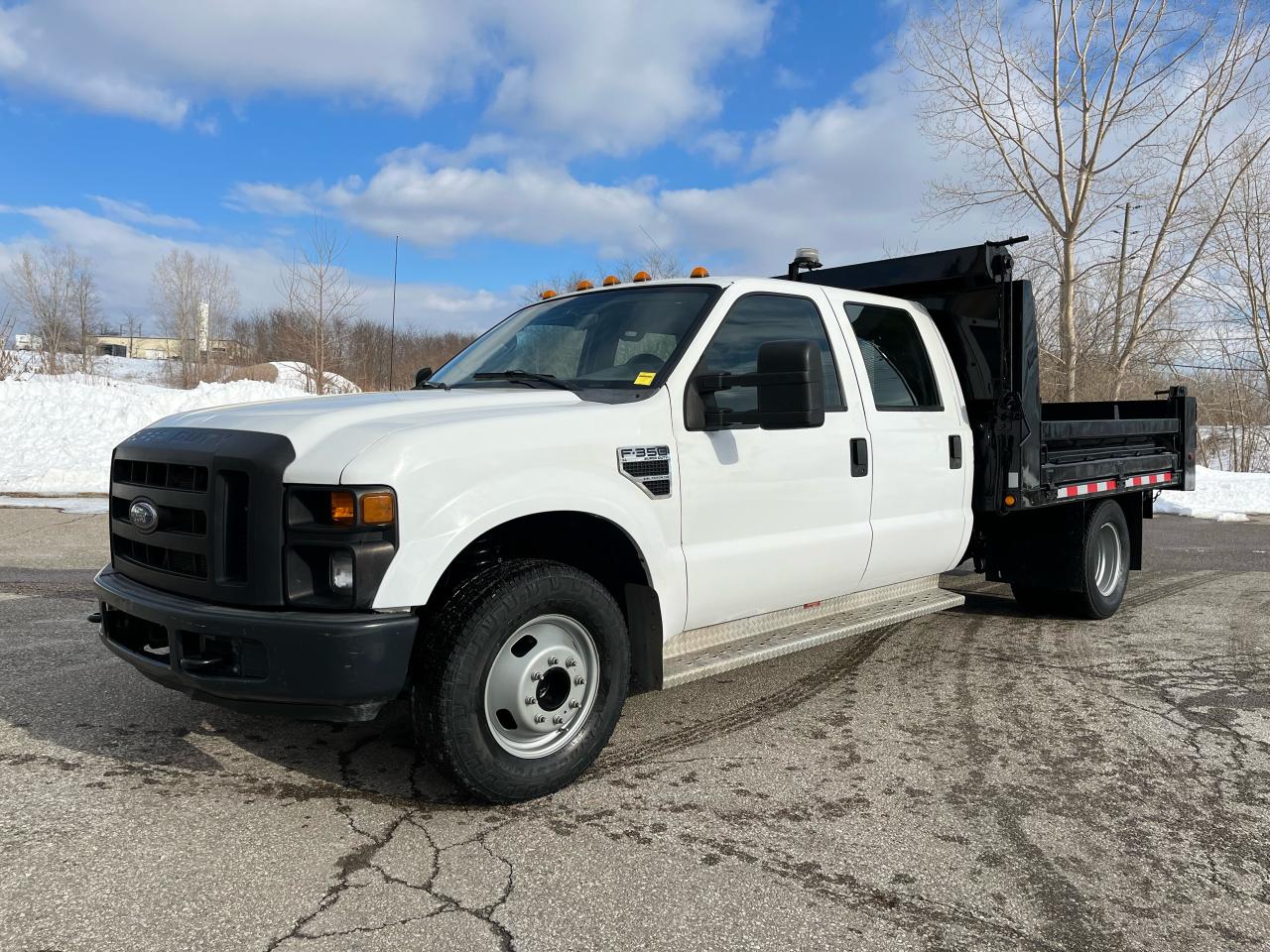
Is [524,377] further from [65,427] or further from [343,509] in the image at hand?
[65,427]

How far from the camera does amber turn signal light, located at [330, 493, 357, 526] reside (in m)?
2.94

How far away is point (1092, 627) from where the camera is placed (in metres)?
6.45

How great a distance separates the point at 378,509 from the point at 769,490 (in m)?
1.84

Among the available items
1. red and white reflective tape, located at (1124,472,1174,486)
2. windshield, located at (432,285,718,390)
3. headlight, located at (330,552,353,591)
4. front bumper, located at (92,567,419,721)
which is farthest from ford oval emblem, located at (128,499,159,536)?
red and white reflective tape, located at (1124,472,1174,486)

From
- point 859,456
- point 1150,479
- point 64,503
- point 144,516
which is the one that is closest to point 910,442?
point 859,456

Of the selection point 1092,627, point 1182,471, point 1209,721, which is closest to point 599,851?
point 1209,721

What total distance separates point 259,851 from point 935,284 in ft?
15.4

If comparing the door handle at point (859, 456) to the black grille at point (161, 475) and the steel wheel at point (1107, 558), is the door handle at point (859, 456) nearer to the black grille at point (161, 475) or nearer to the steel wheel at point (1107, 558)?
the steel wheel at point (1107, 558)

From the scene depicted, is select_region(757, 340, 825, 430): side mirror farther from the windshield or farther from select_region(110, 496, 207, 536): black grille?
select_region(110, 496, 207, 536): black grille

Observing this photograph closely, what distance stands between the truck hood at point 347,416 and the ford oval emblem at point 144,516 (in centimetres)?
33

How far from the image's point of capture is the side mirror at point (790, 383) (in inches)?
141

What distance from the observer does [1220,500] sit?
1518 centimetres

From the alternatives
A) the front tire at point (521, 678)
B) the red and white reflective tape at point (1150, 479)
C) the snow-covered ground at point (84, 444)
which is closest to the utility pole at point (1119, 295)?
the snow-covered ground at point (84, 444)

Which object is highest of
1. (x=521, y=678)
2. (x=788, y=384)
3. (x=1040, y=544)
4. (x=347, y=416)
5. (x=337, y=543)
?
(x=788, y=384)
